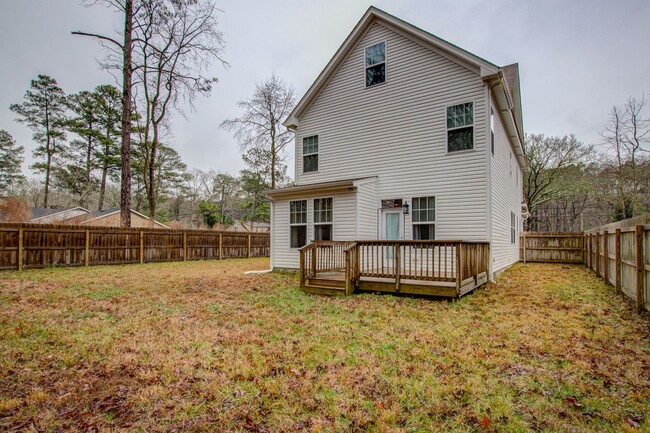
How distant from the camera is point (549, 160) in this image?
26125mm

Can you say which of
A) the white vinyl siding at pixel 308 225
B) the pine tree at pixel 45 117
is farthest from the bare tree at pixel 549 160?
the pine tree at pixel 45 117

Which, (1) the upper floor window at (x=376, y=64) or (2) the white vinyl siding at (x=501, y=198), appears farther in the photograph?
(1) the upper floor window at (x=376, y=64)

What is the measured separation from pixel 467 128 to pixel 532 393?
768cm

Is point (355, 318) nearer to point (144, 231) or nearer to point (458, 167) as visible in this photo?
point (458, 167)

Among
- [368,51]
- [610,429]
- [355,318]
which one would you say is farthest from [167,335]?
[368,51]

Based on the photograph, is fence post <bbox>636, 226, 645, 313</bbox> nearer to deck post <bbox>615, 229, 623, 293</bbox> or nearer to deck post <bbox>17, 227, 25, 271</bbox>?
deck post <bbox>615, 229, 623, 293</bbox>

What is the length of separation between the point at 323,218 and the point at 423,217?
3215 millimetres

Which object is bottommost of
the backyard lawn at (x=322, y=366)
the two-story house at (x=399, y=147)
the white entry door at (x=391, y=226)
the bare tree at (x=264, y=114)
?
the backyard lawn at (x=322, y=366)

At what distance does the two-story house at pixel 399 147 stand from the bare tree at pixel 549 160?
696 inches

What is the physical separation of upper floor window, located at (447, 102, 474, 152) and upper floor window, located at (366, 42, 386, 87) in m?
2.69

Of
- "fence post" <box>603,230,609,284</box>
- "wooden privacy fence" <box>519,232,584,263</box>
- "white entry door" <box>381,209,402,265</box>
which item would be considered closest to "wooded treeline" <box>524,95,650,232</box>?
"wooden privacy fence" <box>519,232,584,263</box>

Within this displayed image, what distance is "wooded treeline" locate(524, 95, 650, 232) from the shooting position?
2225cm

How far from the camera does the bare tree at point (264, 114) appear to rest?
915 inches

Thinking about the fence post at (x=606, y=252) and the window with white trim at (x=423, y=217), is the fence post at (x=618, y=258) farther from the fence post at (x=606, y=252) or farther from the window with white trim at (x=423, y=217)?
the window with white trim at (x=423, y=217)
